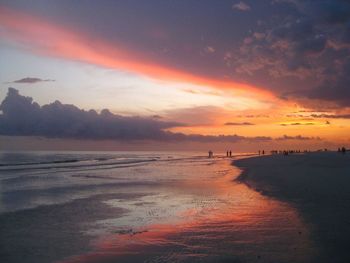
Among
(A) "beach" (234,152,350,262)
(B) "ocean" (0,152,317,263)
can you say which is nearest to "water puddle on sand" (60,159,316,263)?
(B) "ocean" (0,152,317,263)

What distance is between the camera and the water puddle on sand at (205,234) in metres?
10.0

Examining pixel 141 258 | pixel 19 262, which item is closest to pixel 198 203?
pixel 141 258

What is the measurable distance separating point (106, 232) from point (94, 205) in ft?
21.7

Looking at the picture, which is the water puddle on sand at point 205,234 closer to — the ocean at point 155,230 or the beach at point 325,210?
the ocean at point 155,230

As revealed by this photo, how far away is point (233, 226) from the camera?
1338 cm

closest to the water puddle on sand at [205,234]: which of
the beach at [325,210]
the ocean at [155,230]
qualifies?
the ocean at [155,230]

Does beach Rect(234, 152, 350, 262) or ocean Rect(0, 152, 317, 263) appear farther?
ocean Rect(0, 152, 317, 263)

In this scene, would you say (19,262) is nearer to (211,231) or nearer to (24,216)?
(211,231)

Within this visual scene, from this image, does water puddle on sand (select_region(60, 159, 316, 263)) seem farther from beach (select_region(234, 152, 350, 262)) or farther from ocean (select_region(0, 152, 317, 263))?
beach (select_region(234, 152, 350, 262))

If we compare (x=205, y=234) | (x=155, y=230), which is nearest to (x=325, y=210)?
(x=205, y=234)

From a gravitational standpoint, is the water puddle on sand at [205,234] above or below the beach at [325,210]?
below

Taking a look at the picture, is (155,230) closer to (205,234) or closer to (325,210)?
(205,234)

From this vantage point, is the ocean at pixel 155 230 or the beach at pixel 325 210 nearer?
the beach at pixel 325 210

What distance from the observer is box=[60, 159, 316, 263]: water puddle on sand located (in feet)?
32.9
